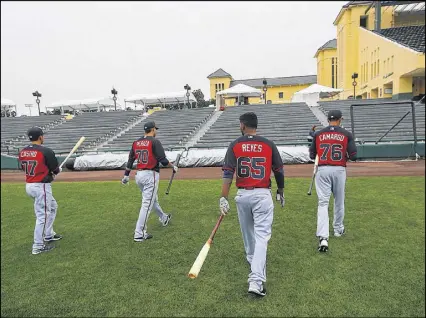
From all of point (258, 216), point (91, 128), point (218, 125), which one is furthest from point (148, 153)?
point (91, 128)

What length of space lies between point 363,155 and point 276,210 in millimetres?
8704

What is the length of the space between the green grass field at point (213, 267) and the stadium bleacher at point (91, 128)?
32.0 ft

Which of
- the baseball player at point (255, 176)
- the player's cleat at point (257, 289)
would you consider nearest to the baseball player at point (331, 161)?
the baseball player at point (255, 176)

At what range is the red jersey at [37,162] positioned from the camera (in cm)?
491

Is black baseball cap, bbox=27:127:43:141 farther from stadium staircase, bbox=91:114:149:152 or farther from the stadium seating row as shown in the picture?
stadium staircase, bbox=91:114:149:152

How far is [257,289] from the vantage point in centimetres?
335

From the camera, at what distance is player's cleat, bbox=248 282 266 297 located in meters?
3.35

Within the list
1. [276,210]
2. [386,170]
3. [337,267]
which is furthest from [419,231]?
[386,170]

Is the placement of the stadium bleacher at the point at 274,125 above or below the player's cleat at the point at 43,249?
above

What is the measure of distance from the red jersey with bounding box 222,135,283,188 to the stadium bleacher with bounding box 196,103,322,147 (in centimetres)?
1214

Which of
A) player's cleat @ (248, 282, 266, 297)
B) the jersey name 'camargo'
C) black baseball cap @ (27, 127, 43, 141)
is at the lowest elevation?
player's cleat @ (248, 282, 266, 297)

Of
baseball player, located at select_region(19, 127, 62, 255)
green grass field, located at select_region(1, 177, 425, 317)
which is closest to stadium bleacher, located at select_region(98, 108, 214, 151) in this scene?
green grass field, located at select_region(1, 177, 425, 317)

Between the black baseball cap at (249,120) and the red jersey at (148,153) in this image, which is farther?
the red jersey at (148,153)

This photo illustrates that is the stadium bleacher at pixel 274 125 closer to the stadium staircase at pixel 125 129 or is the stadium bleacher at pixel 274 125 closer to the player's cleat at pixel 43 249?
the stadium staircase at pixel 125 129
